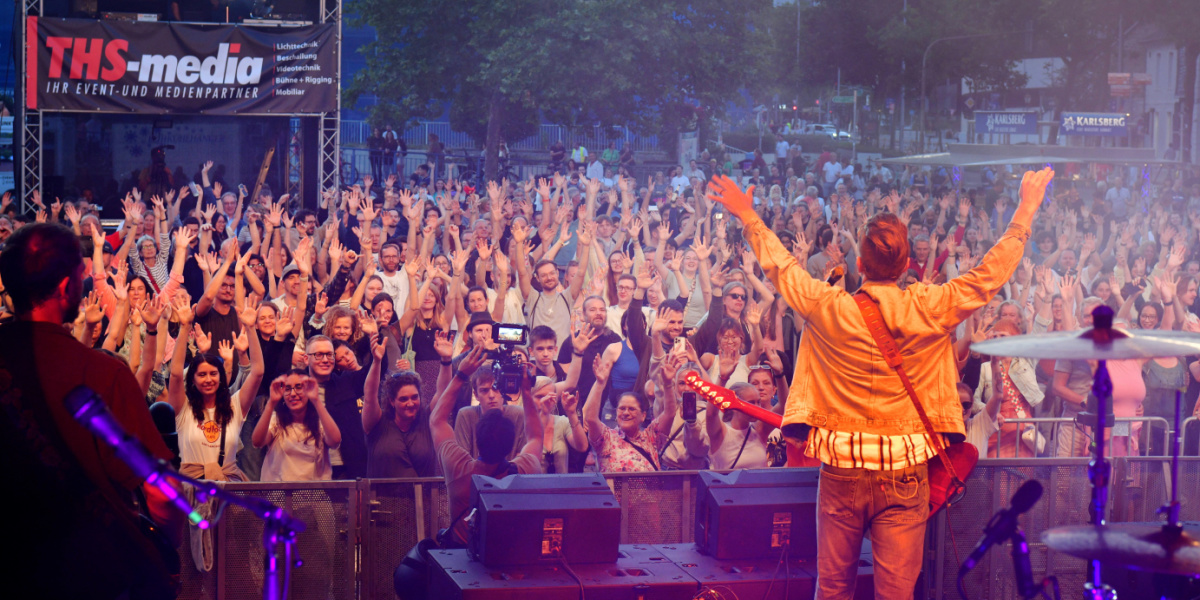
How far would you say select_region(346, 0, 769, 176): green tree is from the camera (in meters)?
26.1

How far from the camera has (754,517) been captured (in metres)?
5.31

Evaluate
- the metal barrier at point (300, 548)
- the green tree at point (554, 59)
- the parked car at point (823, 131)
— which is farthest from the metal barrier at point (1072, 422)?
the parked car at point (823, 131)

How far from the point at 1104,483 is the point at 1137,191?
1107 inches

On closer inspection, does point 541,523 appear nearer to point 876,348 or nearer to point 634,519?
point 634,519

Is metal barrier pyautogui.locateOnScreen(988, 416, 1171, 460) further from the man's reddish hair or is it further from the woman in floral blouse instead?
the man's reddish hair

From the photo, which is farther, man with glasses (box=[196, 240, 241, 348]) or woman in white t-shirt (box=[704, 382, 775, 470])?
man with glasses (box=[196, 240, 241, 348])

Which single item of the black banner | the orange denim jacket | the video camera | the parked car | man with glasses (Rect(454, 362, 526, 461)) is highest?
the parked car

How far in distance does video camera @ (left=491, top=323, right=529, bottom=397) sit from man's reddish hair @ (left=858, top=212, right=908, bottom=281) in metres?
2.71

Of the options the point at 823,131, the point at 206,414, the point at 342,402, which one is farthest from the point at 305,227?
the point at 823,131

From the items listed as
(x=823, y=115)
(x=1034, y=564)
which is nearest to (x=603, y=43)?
(x=1034, y=564)

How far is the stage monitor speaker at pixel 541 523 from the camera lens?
4.97 metres

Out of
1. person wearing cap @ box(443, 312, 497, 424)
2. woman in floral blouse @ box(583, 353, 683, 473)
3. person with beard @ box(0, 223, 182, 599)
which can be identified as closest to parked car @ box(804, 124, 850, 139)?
person wearing cap @ box(443, 312, 497, 424)

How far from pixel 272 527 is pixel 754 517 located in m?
2.65

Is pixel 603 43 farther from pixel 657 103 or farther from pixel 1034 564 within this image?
pixel 1034 564
